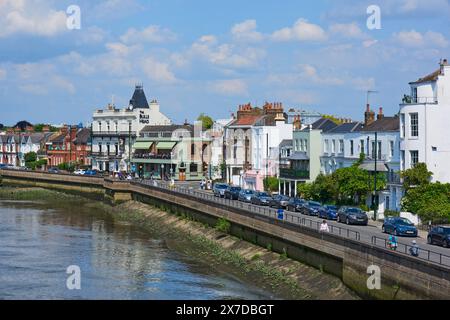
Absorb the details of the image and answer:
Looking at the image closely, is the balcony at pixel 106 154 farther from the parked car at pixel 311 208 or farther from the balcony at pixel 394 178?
the balcony at pixel 394 178

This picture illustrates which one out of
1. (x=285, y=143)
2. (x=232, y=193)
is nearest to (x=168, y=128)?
(x=285, y=143)

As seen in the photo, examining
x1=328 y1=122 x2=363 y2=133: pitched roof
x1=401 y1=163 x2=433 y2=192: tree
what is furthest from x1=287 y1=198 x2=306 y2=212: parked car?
x1=328 y1=122 x2=363 y2=133: pitched roof

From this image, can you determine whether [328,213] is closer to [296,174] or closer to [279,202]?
[279,202]

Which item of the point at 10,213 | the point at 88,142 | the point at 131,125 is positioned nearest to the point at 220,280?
the point at 10,213

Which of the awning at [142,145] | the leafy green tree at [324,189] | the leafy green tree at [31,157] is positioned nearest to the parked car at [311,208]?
the leafy green tree at [324,189]

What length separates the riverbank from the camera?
41125 mm

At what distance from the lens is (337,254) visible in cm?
4116

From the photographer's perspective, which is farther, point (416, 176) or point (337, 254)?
point (416, 176)

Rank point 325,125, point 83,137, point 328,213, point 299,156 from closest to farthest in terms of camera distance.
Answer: point 328,213 < point 299,156 < point 325,125 < point 83,137

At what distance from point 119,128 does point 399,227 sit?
3677 inches

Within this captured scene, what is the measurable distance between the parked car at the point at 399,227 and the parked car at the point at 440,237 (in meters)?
3.53

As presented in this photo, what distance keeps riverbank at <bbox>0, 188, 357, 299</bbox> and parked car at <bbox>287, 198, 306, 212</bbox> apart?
661 centimetres

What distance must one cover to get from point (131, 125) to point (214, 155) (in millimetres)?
23004
